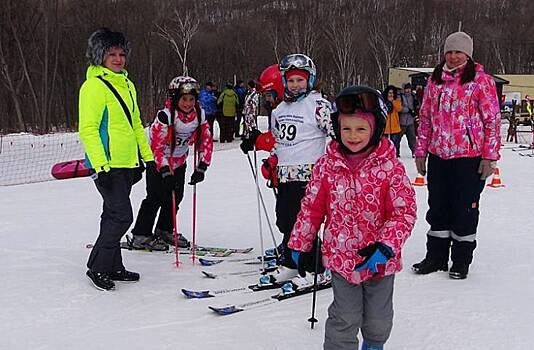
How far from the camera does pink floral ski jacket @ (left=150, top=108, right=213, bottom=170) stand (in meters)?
5.60

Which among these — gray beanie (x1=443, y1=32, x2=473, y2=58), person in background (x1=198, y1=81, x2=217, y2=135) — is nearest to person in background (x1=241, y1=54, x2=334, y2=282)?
gray beanie (x1=443, y1=32, x2=473, y2=58)

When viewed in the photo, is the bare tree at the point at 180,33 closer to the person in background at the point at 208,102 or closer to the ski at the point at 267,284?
the person in background at the point at 208,102

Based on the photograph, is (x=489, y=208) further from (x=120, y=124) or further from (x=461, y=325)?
(x=120, y=124)

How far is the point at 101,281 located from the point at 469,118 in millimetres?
3106

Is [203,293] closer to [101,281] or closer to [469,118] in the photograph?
[101,281]

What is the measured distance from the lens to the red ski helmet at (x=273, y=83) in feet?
16.3

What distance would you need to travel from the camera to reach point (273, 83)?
16.4 ft

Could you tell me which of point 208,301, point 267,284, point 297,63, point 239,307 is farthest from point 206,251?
point 297,63

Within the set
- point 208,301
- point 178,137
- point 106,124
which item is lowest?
point 208,301

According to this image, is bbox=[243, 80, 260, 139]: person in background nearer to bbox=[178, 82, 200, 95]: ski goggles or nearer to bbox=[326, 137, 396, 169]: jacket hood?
bbox=[178, 82, 200, 95]: ski goggles

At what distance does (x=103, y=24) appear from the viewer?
96.0 ft

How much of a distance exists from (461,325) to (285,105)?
200cm

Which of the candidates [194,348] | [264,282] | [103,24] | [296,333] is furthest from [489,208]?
[103,24]

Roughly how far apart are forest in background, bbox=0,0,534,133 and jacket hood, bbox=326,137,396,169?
22.9m
